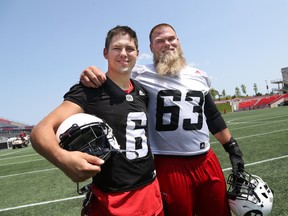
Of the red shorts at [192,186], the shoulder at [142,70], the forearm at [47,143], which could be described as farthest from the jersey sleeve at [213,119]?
the forearm at [47,143]

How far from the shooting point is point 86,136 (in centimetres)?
157

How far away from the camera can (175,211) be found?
223 cm

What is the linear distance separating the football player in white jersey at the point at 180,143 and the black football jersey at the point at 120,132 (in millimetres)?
373

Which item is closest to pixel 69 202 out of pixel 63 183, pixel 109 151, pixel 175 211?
pixel 63 183

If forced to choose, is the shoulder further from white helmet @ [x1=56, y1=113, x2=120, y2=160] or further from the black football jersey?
white helmet @ [x1=56, y1=113, x2=120, y2=160]

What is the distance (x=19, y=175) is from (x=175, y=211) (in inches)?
271

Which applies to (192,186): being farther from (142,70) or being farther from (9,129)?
(9,129)

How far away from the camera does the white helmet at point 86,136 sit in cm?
153

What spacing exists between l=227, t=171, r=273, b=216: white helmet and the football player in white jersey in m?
0.08

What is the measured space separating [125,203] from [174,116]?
0.82m

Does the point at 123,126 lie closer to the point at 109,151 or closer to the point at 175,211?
the point at 109,151

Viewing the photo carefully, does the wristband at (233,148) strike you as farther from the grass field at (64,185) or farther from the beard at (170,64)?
the grass field at (64,185)

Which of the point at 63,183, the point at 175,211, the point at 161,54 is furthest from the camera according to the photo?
the point at 63,183

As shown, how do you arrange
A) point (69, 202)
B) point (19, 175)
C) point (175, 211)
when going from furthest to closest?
point (19, 175)
point (69, 202)
point (175, 211)
